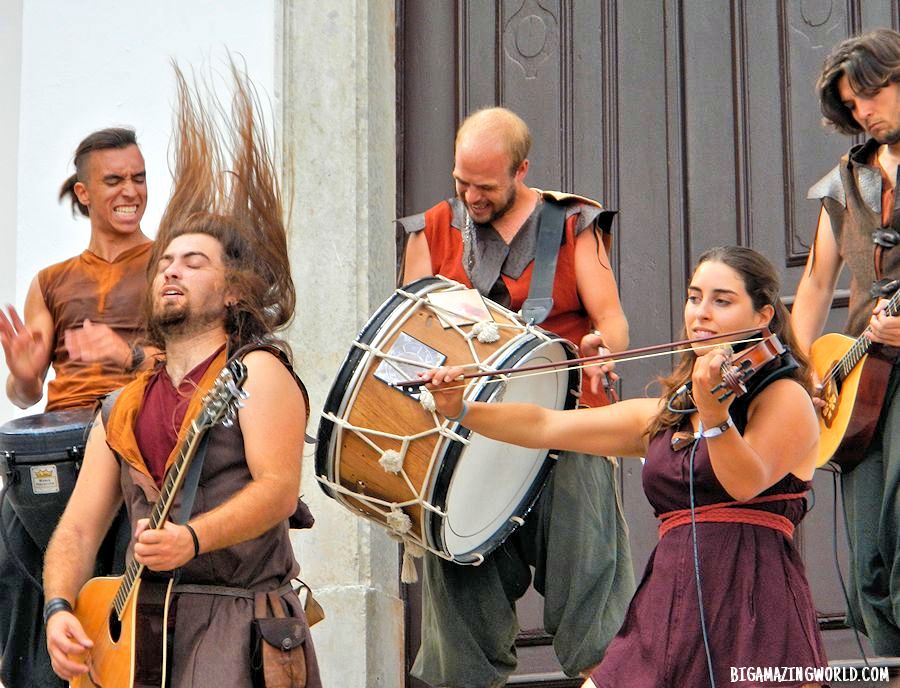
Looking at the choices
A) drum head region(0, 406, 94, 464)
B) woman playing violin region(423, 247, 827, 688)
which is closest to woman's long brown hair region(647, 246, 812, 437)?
woman playing violin region(423, 247, 827, 688)

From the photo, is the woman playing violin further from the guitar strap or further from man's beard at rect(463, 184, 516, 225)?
man's beard at rect(463, 184, 516, 225)

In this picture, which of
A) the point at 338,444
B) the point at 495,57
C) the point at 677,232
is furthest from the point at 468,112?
the point at 338,444

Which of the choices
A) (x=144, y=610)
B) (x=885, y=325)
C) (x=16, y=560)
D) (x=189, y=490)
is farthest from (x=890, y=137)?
(x=16, y=560)

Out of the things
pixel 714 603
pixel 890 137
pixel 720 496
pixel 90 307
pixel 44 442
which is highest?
pixel 890 137

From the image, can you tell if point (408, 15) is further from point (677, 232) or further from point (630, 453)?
point (630, 453)

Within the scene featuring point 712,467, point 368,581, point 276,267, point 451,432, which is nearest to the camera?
point 712,467

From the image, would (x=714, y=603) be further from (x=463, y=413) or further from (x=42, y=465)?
(x=42, y=465)

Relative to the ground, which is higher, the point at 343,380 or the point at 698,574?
the point at 343,380

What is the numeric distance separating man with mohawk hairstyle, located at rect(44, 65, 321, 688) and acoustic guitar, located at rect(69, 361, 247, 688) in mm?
44

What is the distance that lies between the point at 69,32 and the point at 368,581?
237 centimetres

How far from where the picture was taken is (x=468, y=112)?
20.6 ft

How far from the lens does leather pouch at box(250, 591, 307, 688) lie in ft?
13.0

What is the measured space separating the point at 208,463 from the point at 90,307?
103cm

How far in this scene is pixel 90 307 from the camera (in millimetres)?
4961
